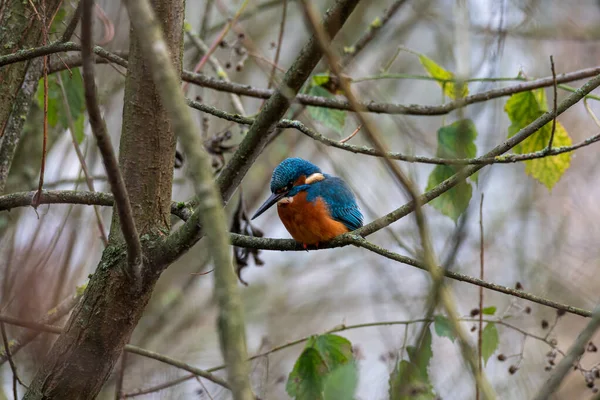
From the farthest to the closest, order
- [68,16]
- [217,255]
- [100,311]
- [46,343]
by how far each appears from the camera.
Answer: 1. [68,16]
2. [46,343]
3. [100,311]
4. [217,255]

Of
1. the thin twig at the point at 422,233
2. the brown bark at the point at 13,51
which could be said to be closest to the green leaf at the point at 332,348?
the brown bark at the point at 13,51

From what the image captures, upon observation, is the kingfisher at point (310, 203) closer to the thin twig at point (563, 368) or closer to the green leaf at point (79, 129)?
the green leaf at point (79, 129)

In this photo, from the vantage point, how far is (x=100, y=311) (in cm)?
223

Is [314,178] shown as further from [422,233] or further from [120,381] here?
[422,233]

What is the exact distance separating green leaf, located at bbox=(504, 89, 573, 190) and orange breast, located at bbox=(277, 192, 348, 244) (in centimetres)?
105

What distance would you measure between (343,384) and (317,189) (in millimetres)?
2728

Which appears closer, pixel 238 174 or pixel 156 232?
pixel 238 174

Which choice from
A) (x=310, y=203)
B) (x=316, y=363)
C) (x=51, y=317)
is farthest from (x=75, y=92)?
(x=316, y=363)

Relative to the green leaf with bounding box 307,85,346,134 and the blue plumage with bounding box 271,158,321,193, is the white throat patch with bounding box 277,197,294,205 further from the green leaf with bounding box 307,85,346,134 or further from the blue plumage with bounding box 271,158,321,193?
the green leaf with bounding box 307,85,346,134

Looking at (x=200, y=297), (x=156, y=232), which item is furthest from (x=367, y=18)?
(x=156, y=232)

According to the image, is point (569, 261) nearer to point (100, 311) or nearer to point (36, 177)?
point (36, 177)

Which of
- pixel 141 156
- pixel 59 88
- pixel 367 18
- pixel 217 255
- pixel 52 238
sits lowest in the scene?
pixel 217 255

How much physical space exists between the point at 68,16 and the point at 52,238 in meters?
1.44

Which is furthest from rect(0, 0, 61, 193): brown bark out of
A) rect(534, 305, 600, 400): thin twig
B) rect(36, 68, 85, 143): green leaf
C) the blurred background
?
rect(534, 305, 600, 400): thin twig
